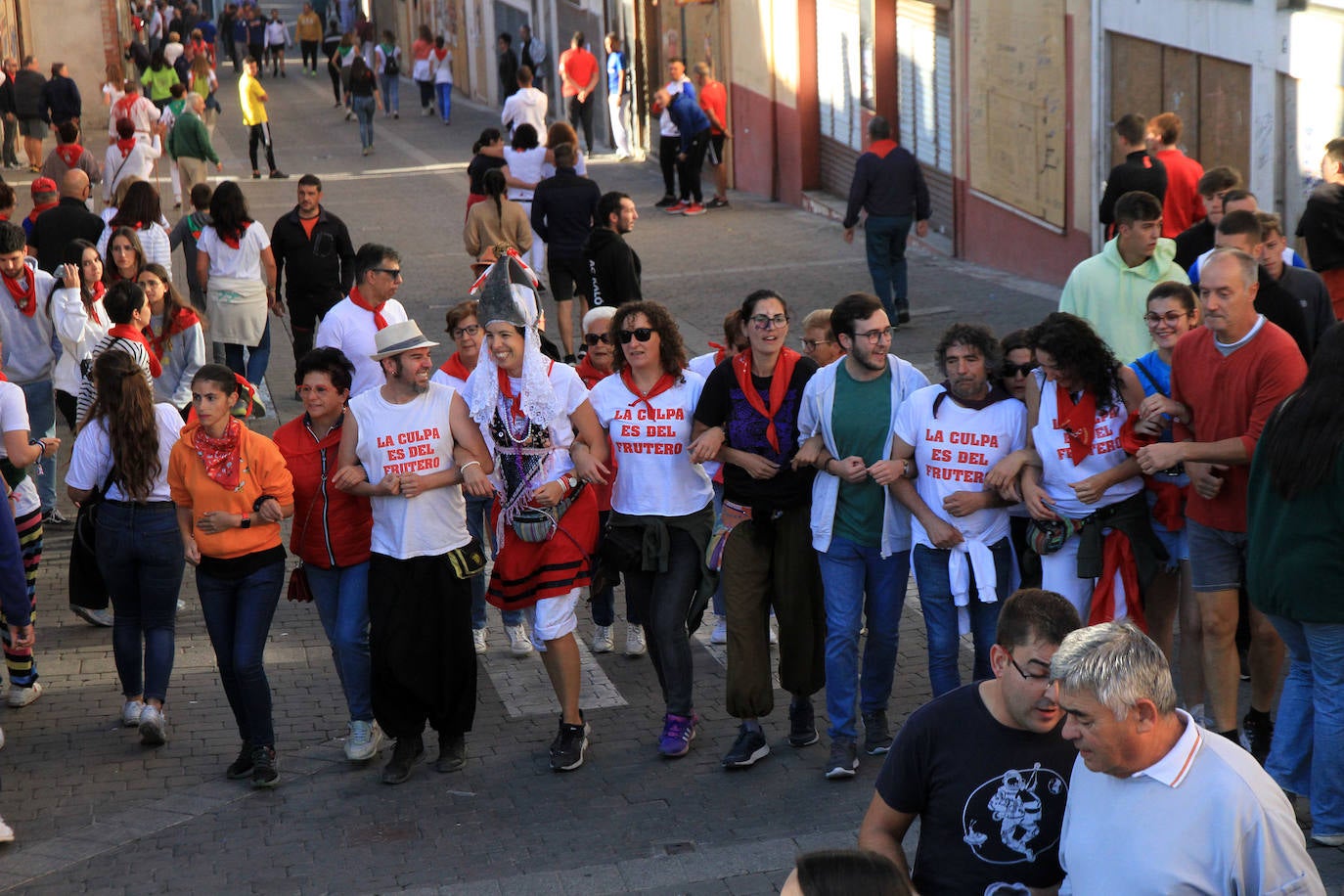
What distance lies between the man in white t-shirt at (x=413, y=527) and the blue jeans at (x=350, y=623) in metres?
0.09

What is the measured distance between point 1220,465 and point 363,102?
992 inches

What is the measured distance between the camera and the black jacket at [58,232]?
478 inches

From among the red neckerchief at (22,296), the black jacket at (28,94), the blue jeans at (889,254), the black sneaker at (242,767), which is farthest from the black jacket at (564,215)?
the black jacket at (28,94)

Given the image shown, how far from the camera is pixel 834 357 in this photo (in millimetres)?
7645

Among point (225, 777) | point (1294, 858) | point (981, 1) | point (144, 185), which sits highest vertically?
point (981, 1)

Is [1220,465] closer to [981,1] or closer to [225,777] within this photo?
[225,777]

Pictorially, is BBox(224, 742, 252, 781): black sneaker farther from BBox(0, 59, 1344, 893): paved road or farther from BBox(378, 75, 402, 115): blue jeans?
BBox(378, 75, 402, 115): blue jeans

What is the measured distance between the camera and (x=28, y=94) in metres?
26.2

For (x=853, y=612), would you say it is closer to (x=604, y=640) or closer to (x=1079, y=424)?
(x=1079, y=424)

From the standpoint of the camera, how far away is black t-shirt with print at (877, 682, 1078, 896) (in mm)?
4000

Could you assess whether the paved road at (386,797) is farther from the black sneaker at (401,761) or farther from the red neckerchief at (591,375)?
the red neckerchief at (591,375)

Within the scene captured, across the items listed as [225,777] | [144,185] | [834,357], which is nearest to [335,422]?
[225,777]

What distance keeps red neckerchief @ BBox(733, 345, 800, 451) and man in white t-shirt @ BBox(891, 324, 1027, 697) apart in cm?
52

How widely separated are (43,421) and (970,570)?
620cm
